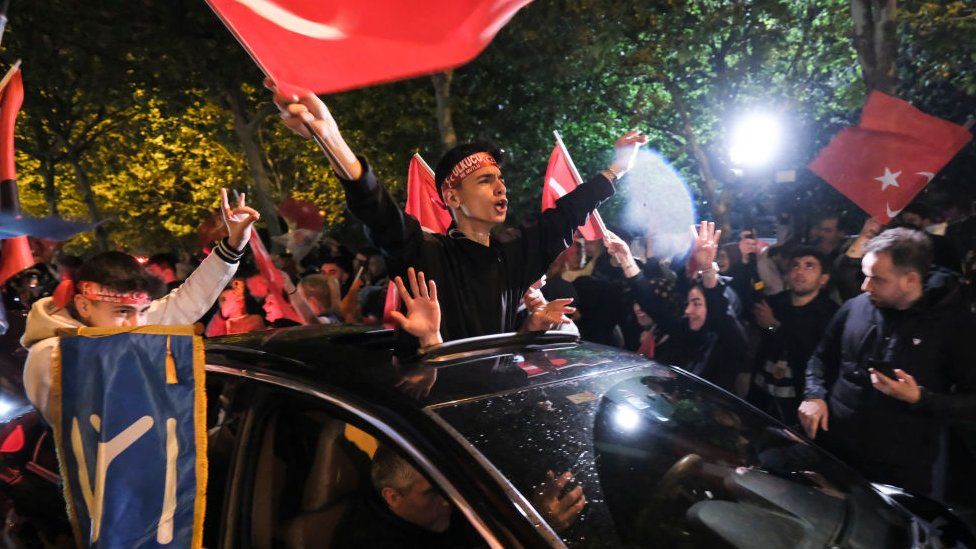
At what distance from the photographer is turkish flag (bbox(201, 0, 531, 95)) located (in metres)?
2.59

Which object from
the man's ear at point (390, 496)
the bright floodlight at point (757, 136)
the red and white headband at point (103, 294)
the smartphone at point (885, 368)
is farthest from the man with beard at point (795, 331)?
the bright floodlight at point (757, 136)

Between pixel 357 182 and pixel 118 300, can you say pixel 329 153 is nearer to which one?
pixel 357 182

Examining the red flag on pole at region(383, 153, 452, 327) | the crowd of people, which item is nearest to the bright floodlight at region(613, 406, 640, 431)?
the crowd of people

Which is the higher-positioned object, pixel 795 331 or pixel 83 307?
pixel 83 307

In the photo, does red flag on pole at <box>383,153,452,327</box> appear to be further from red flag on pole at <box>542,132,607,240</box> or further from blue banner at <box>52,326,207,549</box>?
blue banner at <box>52,326,207,549</box>

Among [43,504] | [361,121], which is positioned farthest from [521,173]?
[43,504]

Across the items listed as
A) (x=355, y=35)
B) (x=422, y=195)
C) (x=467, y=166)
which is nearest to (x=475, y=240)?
(x=467, y=166)

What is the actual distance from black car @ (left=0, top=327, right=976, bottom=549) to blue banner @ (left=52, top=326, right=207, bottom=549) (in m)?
0.11

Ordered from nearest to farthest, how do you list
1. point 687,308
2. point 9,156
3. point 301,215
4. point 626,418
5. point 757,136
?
point 626,418, point 687,308, point 9,156, point 301,215, point 757,136

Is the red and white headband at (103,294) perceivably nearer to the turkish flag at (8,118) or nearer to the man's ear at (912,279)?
the turkish flag at (8,118)

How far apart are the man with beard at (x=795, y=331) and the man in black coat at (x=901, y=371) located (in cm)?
100

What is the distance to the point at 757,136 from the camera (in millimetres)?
15227

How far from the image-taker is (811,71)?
55.5ft

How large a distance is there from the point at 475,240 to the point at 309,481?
4.63 feet
